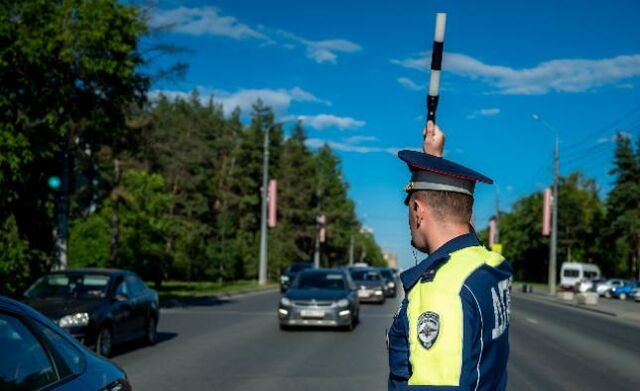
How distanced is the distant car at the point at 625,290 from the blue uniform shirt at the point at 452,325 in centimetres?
5409

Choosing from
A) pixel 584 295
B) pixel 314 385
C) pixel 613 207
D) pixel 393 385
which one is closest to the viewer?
pixel 393 385

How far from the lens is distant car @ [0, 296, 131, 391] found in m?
3.53

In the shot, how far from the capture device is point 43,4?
21094 mm

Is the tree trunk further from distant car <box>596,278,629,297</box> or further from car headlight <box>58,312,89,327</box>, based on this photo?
distant car <box>596,278,629,297</box>

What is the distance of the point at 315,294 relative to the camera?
1861 cm

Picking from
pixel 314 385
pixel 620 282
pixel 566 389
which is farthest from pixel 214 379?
pixel 620 282

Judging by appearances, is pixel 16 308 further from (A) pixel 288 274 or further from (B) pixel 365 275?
(A) pixel 288 274

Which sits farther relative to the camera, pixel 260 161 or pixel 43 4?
pixel 260 161

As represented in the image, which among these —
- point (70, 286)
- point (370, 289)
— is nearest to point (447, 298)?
point (70, 286)

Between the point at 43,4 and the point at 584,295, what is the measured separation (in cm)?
2940

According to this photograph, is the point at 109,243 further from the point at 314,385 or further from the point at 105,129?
the point at 314,385

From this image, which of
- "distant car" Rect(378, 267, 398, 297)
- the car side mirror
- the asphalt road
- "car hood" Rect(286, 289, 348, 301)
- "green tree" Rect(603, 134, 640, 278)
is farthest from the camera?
"green tree" Rect(603, 134, 640, 278)

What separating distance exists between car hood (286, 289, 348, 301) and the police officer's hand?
1517cm

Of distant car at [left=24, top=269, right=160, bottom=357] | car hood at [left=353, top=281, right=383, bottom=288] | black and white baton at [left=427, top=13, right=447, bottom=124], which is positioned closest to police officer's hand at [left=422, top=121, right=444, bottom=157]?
black and white baton at [left=427, top=13, right=447, bottom=124]
